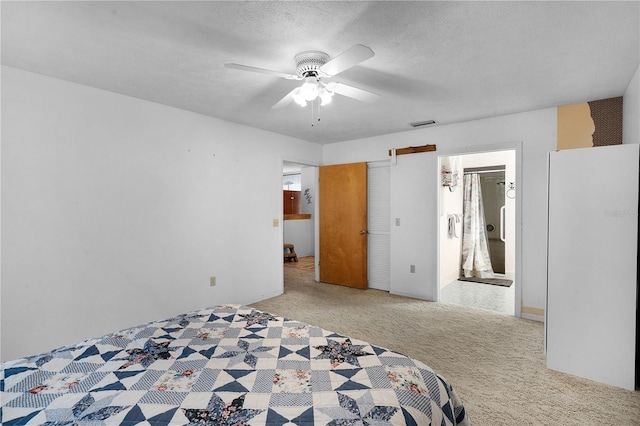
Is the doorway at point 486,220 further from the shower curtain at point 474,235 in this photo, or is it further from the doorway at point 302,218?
the doorway at point 302,218

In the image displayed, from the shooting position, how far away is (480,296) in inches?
185

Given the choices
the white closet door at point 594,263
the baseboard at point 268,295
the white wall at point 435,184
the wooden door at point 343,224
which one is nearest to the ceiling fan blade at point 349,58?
the white closet door at point 594,263

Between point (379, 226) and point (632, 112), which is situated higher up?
point (632, 112)

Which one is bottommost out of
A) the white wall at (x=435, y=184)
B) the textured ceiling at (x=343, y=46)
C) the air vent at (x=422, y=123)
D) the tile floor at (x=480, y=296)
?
the tile floor at (x=480, y=296)

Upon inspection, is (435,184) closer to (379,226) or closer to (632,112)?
(379,226)

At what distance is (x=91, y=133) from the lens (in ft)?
9.50

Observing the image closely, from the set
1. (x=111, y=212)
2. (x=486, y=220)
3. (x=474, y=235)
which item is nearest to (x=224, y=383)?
(x=111, y=212)

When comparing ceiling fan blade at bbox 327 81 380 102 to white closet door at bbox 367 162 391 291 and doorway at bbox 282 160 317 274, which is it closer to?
white closet door at bbox 367 162 391 291

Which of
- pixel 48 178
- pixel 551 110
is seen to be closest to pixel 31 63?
pixel 48 178

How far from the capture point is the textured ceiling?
1.79 metres

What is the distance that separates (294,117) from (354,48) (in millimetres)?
2207

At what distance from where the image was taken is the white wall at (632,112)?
101 inches

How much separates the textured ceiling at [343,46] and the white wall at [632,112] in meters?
0.13

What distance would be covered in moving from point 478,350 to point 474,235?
3395 mm
